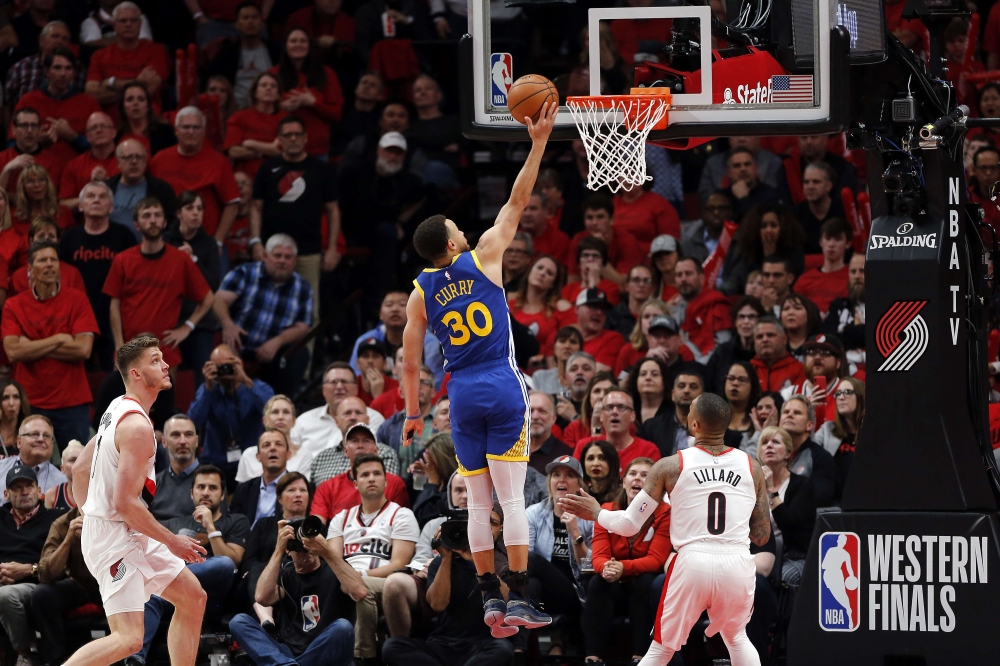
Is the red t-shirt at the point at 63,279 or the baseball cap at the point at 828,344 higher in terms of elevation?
the red t-shirt at the point at 63,279

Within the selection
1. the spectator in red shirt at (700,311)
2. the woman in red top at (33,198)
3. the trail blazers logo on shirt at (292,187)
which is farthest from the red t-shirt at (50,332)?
the spectator in red shirt at (700,311)

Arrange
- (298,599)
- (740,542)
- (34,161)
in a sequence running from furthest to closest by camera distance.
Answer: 1. (34,161)
2. (298,599)
3. (740,542)

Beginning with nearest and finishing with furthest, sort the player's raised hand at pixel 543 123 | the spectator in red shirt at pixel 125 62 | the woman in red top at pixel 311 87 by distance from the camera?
the player's raised hand at pixel 543 123 → the woman in red top at pixel 311 87 → the spectator in red shirt at pixel 125 62

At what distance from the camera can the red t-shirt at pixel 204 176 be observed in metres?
15.9

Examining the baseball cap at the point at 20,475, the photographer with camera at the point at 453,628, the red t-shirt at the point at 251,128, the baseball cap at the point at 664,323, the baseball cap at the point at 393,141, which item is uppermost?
the red t-shirt at the point at 251,128

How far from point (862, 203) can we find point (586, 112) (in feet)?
20.5

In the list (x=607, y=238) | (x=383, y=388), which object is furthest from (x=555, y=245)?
(x=383, y=388)

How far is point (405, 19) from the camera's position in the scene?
17844mm

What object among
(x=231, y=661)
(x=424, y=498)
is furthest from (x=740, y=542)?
(x=231, y=661)

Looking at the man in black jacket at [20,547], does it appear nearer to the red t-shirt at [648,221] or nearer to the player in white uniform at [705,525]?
the player in white uniform at [705,525]

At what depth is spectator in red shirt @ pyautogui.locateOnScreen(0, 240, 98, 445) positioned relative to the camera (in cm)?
1397

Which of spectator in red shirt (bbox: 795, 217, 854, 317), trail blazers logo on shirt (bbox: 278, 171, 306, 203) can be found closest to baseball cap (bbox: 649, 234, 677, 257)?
spectator in red shirt (bbox: 795, 217, 854, 317)

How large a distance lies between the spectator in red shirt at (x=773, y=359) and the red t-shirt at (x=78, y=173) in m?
7.45

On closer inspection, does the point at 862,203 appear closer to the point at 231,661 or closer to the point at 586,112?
the point at 586,112
